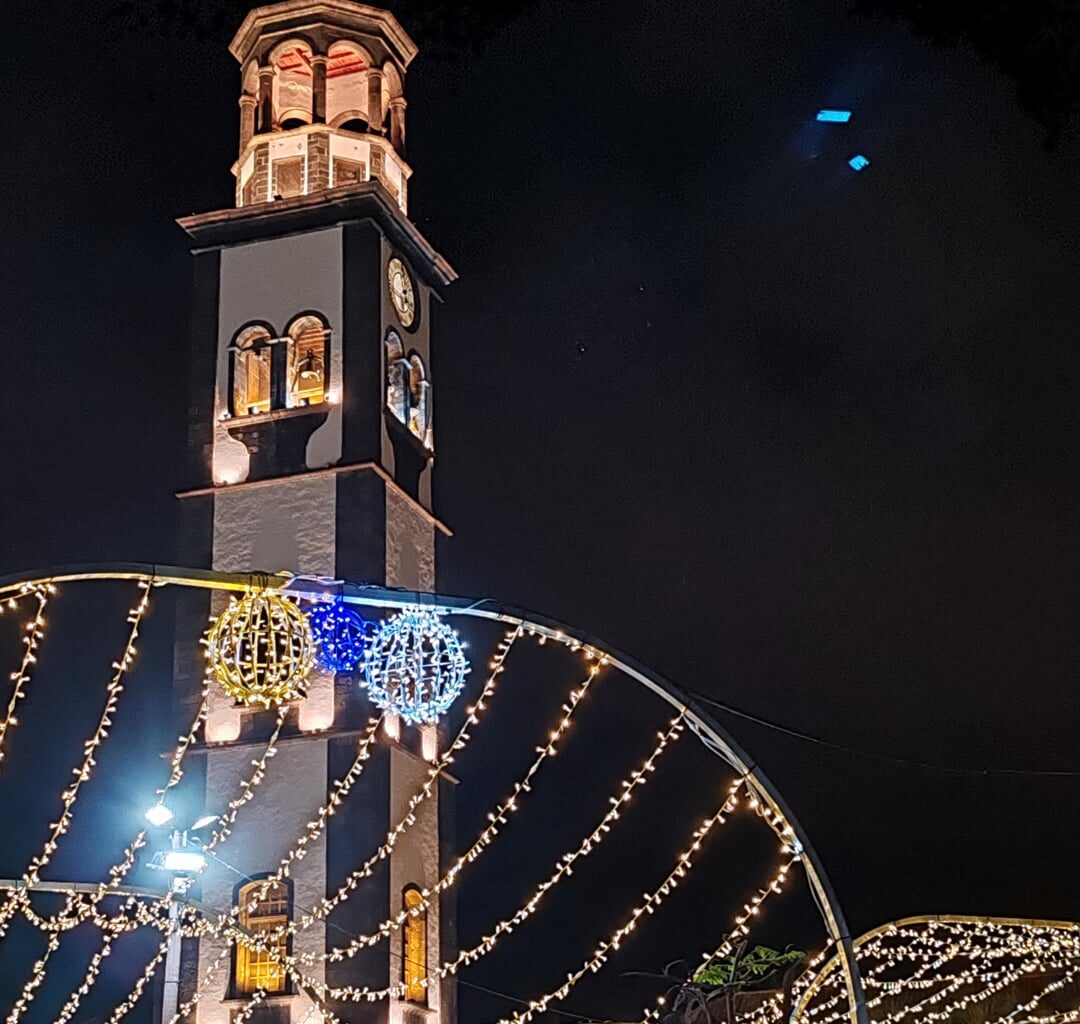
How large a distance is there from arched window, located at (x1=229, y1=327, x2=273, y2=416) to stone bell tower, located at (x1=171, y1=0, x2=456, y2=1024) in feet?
0.10

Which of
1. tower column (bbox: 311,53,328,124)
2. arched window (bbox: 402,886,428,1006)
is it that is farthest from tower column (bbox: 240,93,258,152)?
arched window (bbox: 402,886,428,1006)

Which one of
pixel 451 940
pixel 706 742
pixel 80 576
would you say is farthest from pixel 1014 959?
pixel 80 576

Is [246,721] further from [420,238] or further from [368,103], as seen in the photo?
[368,103]

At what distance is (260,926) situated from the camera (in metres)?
22.3

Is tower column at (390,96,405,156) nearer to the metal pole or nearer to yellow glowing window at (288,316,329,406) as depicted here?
yellow glowing window at (288,316,329,406)

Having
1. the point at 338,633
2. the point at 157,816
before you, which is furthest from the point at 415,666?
the point at 157,816

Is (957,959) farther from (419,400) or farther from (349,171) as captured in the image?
(349,171)

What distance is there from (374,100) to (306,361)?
180 inches

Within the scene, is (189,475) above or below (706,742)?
above

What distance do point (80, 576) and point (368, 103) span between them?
18.7 metres

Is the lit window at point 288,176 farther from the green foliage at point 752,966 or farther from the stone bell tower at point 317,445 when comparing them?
the green foliage at point 752,966

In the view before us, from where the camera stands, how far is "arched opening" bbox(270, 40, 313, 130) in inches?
1096

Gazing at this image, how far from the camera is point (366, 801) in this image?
2252 cm

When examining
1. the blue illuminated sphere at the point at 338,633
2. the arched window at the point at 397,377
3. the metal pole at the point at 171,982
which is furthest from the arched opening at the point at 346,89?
the blue illuminated sphere at the point at 338,633
